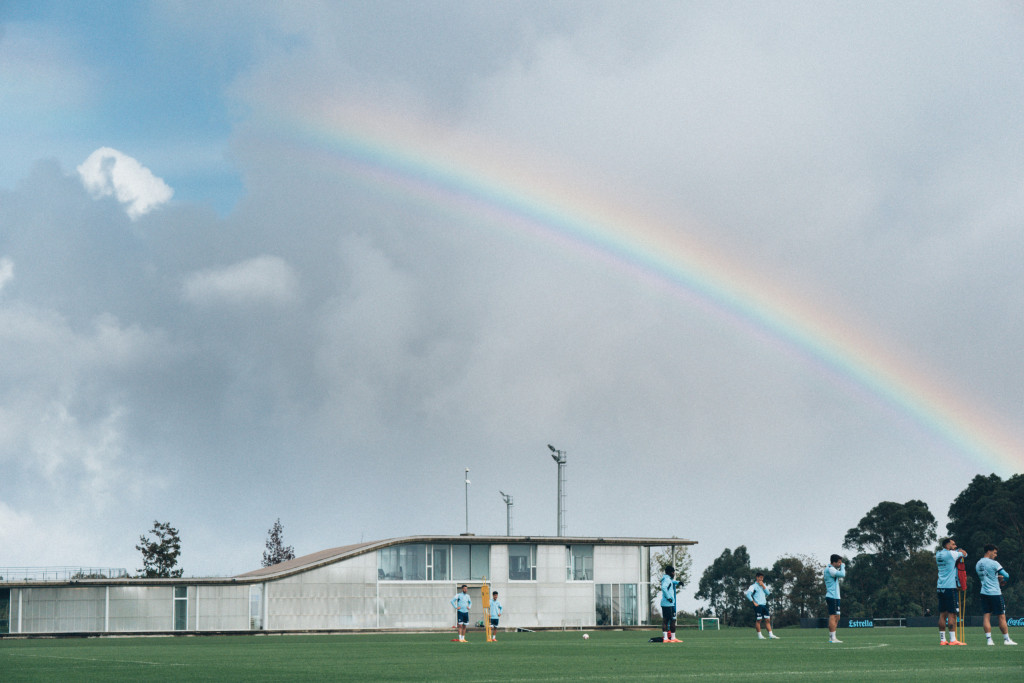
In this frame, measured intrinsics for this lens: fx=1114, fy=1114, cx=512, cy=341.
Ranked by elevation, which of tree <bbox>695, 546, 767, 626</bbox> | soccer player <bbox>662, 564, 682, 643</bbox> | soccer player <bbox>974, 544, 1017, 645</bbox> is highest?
soccer player <bbox>974, 544, 1017, 645</bbox>

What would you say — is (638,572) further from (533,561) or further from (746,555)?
(746,555)

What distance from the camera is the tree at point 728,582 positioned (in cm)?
12206

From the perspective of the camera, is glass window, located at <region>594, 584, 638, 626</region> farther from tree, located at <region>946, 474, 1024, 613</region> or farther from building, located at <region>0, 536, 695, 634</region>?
tree, located at <region>946, 474, 1024, 613</region>

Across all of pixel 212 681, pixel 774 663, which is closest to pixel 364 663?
pixel 212 681

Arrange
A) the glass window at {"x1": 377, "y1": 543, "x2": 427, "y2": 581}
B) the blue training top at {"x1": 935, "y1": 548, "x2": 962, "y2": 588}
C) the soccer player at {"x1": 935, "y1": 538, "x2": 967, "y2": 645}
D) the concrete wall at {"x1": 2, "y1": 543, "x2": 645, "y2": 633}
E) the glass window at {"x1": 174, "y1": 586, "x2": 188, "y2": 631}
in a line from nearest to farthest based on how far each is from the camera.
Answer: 1. the soccer player at {"x1": 935, "y1": 538, "x2": 967, "y2": 645}
2. the blue training top at {"x1": 935, "y1": 548, "x2": 962, "y2": 588}
3. the concrete wall at {"x1": 2, "y1": 543, "x2": 645, "y2": 633}
4. the glass window at {"x1": 174, "y1": 586, "x2": 188, "y2": 631}
5. the glass window at {"x1": 377, "y1": 543, "x2": 427, "y2": 581}

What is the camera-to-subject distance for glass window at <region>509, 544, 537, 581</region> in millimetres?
72012

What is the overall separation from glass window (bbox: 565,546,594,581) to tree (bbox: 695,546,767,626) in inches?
2012

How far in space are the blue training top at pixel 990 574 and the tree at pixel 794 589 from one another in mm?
92137

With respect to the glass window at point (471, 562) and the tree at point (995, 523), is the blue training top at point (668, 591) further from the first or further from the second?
the tree at point (995, 523)

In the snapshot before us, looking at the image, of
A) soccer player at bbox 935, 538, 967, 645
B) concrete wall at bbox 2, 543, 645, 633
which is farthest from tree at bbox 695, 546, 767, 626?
soccer player at bbox 935, 538, 967, 645

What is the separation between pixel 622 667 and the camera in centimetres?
1578

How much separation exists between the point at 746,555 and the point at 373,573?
6626cm

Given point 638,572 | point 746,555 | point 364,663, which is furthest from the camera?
point 746,555

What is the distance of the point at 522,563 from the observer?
7225 cm
